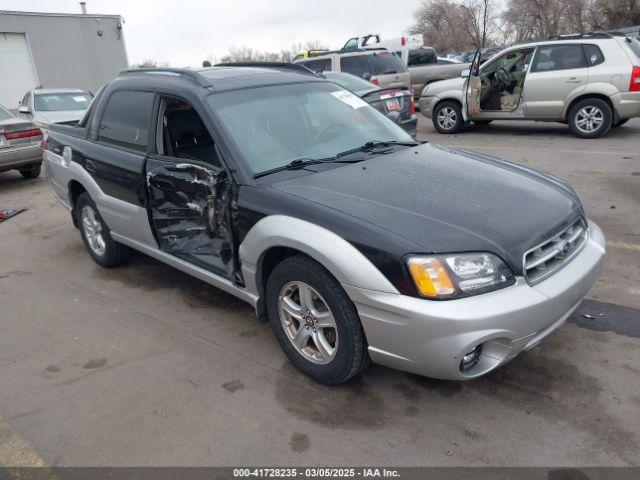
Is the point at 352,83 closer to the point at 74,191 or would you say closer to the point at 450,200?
the point at 74,191

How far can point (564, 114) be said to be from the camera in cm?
977

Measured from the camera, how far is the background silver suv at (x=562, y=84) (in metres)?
9.02

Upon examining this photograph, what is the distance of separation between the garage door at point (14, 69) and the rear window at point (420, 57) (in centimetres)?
1754

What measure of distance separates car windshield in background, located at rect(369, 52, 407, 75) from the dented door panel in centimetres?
984

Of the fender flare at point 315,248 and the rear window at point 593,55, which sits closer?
the fender flare at point 315,248

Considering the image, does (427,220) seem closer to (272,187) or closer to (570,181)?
(272,187)

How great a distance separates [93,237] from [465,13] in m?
67.9

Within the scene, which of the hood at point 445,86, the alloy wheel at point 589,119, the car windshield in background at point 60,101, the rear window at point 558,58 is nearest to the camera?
the rear window at point 558,58

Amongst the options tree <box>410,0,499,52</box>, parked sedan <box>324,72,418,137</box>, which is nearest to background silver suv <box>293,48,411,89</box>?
parked sedan <box>324,72,418,137</box>

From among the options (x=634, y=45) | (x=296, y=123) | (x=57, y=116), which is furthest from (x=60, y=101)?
(x=634, y=45)

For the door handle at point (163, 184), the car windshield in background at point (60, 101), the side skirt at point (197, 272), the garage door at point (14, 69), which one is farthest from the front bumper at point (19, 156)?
the garage door at point (14, 69)

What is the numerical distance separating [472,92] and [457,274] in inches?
353

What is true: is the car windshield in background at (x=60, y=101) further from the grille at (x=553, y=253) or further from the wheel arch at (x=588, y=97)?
the grille at (x=553, y=253)

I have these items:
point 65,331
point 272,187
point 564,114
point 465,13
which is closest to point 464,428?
point 272,187
